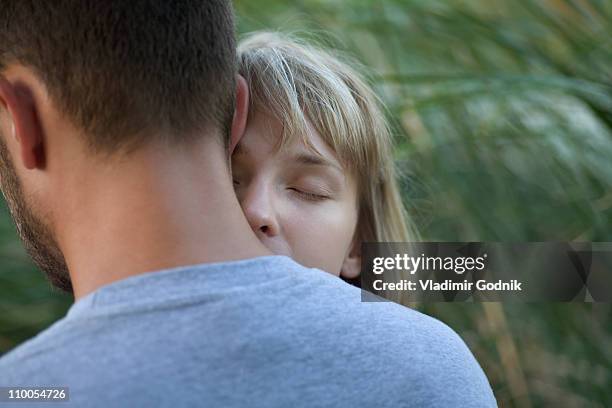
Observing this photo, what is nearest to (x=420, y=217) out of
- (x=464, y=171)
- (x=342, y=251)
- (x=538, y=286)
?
(x=464, y=171)

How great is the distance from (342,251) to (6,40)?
2.52 ft

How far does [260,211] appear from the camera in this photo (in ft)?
4.90

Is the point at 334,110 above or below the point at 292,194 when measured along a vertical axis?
above

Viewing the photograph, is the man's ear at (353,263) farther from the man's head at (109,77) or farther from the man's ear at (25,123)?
the man's ear at (25,123)

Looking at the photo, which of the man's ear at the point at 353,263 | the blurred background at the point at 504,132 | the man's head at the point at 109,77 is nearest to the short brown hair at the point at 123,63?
the man's head at the point at 109,77

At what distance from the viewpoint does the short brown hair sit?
42.8 inches

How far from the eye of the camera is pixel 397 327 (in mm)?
1078

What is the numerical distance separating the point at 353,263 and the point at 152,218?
85 centimetres

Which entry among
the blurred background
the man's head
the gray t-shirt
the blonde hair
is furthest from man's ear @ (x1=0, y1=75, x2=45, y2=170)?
the blurred background

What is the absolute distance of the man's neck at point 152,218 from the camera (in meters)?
1.02

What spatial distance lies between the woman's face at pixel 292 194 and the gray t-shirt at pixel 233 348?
1.53ft

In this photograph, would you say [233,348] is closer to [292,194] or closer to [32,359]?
[32,359]

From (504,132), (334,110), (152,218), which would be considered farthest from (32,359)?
(504,132)

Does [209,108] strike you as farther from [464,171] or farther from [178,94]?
[464,171]
